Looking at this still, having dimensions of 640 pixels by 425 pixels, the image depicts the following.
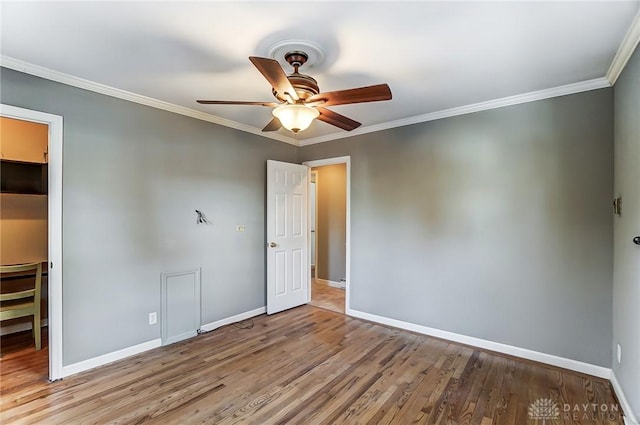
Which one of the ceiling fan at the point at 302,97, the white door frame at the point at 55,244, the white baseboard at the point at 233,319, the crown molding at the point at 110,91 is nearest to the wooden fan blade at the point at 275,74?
the ceiling fan at the point at 302,97

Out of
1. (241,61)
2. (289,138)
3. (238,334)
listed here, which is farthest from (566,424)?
(289,138)

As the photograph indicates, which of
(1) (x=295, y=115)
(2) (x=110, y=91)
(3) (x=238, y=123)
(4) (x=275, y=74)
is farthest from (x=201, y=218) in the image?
(4) (x=275, y=74)

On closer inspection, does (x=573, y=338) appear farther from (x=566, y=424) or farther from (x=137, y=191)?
(x=137, y=191)

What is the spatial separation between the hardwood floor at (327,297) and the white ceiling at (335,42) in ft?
10.1

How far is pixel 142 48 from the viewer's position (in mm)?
2166


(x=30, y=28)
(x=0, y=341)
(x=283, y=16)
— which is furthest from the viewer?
(x=0, y=341)

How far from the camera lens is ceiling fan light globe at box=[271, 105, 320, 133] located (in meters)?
2.17

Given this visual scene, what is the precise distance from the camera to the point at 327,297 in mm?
5152

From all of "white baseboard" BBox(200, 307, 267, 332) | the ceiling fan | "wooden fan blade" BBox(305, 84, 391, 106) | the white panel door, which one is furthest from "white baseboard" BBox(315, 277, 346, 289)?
"wooden fan blade" BBox(305, 84, 391, 106)

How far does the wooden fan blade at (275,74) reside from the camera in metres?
1.67

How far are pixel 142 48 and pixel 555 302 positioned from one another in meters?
3.98

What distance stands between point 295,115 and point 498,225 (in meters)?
2.32

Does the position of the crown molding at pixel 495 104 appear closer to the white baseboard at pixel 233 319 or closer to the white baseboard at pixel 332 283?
the white baseboard at pixel 233 319

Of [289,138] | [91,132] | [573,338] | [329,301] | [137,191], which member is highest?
[289,138]
